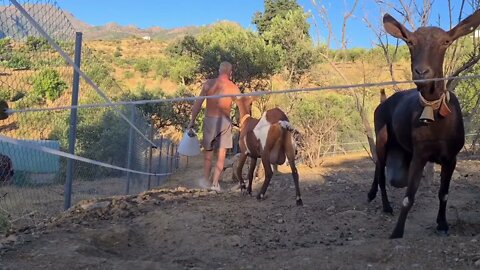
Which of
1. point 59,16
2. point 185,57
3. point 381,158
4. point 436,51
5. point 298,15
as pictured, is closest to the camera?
point 436,51

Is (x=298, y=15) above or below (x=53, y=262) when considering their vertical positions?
above

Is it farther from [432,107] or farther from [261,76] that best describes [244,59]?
[432,107]

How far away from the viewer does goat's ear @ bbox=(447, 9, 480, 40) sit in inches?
176

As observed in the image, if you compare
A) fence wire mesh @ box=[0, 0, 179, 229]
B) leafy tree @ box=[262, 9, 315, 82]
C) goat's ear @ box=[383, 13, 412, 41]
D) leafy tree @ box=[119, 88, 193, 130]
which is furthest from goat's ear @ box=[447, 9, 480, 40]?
leafy tree @ box=[119, 88, 193, 130]

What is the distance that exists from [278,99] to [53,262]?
60.8 ft

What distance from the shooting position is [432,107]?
15.3ft

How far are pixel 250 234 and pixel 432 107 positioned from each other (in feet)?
6.27

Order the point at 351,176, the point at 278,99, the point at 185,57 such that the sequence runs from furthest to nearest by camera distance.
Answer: the point at 185,57 < the point at 278,99 < the point at 351,176

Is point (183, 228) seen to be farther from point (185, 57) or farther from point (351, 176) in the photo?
point (185, 57)

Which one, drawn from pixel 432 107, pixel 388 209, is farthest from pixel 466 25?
pixel 388 209

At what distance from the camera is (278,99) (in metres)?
22.0

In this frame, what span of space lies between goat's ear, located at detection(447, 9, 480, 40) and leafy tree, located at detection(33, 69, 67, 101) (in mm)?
3700

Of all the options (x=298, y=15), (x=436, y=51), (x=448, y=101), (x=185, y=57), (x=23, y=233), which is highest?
(x=298, y=15)

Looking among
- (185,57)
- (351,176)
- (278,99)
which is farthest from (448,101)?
(185,57)
